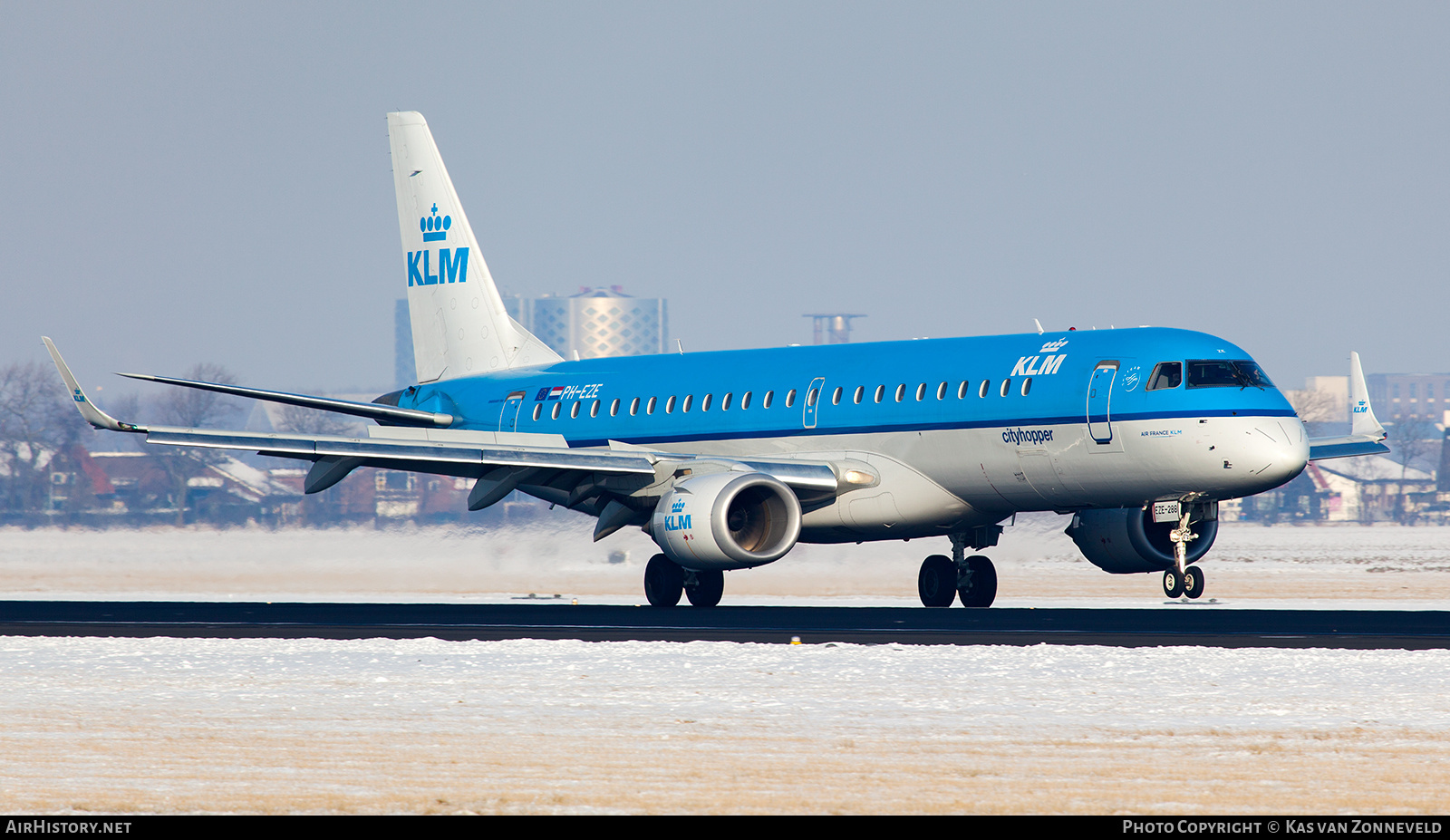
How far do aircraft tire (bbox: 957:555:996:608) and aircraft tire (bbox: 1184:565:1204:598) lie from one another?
477 centimetres

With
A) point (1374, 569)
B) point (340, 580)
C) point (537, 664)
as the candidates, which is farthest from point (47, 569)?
point (1374, 569)

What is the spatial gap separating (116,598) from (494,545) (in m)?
7.97

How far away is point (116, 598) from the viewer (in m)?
34.5

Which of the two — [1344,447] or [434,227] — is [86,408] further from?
[1344,447]

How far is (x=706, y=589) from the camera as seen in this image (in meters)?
30.6

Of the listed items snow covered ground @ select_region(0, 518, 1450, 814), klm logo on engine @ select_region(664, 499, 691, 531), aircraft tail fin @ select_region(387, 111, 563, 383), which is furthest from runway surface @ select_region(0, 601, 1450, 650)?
aircraft tail fin @ select_region(387, 111, 563, 383)

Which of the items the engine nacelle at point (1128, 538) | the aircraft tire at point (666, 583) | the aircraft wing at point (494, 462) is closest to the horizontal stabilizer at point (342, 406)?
the aircraft wing at point (494, 462)

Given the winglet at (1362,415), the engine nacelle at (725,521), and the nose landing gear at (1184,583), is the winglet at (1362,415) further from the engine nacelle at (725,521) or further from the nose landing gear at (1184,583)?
the engine nacelle at (725,521)

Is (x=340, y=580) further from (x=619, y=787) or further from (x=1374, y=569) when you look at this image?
(x=619, y=787)

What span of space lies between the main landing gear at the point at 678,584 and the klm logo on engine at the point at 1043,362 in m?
6.05

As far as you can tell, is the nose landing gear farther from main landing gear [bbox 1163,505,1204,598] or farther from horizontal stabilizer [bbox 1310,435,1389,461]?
horizontal stabilizer [bbox 1310,435,1389,461]

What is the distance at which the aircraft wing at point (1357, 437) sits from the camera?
32.0 meters

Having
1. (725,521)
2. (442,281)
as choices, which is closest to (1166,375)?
(725,521)

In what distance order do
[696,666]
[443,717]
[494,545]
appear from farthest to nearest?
[494,545] < [696,666] < [443,717]
